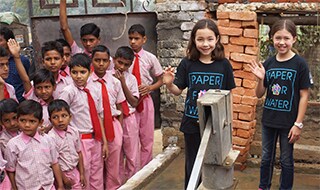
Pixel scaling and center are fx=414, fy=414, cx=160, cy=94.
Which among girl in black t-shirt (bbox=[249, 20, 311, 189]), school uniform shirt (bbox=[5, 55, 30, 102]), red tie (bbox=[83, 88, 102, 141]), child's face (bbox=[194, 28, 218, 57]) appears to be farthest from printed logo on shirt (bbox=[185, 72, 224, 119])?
school uniform shirt (bbox=[5, 55, 30, 102])

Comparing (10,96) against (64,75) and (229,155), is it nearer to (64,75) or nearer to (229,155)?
(64,75)

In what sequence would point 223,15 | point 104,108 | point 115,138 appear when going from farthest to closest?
point 223,15 < point 115,138 < point 104,108

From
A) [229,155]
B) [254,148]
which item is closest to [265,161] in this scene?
[229,155]

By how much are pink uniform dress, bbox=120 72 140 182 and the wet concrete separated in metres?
0.32

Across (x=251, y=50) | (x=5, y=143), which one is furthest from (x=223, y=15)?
(x=5, y=143)

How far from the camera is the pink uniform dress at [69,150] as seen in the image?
10.7 ft

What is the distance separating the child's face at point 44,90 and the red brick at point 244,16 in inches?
74.0

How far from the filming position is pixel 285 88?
10.0ft

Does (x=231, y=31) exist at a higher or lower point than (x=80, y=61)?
higher

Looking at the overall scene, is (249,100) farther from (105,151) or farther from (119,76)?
(105,151)

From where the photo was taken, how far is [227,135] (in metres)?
2.43

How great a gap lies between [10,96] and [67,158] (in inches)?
29.7

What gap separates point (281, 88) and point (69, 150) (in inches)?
67.4

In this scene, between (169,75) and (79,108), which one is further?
(79,108)
